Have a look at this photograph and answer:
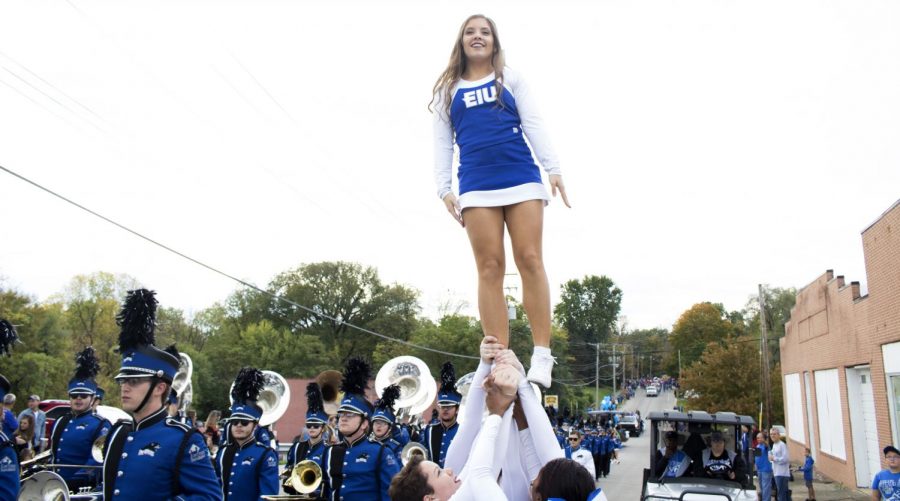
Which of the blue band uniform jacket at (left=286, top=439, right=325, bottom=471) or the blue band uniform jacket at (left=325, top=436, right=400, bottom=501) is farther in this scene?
the blue band uniform jacket at (left=286, top=439, right=325, bottom=471)

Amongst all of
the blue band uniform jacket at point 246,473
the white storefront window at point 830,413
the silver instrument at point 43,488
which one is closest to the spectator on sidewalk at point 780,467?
the white storefront window at point 830,413

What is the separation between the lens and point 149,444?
4281 mm

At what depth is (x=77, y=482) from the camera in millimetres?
8750

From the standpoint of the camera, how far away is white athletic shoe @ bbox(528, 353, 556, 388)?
3.59 meters

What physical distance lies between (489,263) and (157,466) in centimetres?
227

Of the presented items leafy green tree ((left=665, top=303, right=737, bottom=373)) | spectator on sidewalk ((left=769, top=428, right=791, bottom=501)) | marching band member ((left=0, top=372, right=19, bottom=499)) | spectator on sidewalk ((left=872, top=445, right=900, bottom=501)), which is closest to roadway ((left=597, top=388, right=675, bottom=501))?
spectator on sidewalk ((left=769, top=428, right=791, bottom=501))

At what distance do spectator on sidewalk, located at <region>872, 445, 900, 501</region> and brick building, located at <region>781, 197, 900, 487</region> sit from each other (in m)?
8.55

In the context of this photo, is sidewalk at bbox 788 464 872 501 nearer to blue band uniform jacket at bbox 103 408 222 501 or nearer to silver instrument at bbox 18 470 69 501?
silver instrument at bbox 18 470 69 501

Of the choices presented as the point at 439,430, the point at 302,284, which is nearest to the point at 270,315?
the point at 302,284

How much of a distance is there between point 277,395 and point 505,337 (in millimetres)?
13329

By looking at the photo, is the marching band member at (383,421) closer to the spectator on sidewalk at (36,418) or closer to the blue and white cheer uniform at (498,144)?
the blue and white cheer uniform at (498,144)

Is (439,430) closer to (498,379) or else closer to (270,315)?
(498,379)

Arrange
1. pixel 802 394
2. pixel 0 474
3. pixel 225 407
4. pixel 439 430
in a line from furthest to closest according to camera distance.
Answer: pixel 225 407, pixel 802 394, pixel 439 430, pixel 0 474

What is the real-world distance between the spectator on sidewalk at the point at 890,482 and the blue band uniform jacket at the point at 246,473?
366 inches
